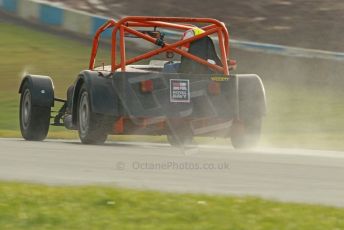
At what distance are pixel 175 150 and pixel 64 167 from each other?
9.16 feet

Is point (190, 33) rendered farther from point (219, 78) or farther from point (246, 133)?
point (246, 133)

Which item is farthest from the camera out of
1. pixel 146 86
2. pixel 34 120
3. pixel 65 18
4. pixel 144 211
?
pixel 65 18

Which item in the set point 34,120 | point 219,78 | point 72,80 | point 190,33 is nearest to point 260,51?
point 72,80

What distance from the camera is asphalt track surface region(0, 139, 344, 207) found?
7883 mm

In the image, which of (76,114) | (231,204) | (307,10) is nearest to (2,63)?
(307,10)

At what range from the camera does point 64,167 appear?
8.98 m

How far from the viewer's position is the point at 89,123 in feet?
39.4

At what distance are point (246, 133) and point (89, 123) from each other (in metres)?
1.91

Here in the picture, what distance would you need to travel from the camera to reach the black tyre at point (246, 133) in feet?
40.6

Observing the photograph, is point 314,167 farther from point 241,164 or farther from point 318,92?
point 318,92

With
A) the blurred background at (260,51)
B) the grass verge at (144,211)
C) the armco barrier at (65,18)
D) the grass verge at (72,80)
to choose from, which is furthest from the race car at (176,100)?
the armco barrier at (65,18)

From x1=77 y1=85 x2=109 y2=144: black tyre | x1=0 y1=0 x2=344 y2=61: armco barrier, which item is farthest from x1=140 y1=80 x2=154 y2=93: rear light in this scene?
x1=0 y1=0 x2=344 y2=61: armco barrier

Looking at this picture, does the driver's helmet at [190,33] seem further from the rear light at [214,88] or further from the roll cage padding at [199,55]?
the rear light at [214,88]

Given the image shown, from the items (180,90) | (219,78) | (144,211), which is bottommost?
(144,211)
